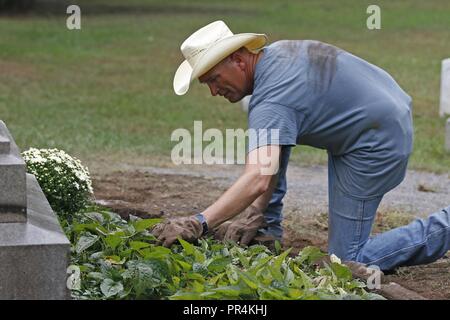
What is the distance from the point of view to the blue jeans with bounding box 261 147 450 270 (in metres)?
5.84

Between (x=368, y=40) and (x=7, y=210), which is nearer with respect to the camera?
(x=7, y=210)

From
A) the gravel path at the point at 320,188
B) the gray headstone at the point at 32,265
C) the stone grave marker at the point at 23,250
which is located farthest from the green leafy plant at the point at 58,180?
the gravel path at the point at 320,188

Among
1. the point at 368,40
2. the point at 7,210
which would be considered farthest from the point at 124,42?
the point at 7,210

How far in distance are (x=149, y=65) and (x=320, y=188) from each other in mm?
9586

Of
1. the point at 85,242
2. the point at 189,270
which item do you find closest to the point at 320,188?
the point at 85,242

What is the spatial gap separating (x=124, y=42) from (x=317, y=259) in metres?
16.2

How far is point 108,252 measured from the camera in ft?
17.3

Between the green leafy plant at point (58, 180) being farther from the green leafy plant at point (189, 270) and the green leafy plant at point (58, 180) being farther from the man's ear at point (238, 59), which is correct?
the man's ear at point (238, 59)

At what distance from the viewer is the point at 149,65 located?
18.1m

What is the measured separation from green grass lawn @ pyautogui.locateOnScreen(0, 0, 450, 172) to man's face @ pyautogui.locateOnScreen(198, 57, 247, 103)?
14.5 feet

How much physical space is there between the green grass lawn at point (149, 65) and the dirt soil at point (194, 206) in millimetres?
1313

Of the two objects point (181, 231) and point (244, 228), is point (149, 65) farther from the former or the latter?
point (181, 231)

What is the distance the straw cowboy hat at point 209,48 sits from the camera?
539cm
